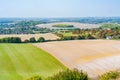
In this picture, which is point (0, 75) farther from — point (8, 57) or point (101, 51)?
point (101, 51)

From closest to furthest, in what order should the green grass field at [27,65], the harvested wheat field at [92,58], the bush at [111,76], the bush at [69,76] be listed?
the bush at [69,76], the bush at [111,76], the green grass field at [27,65], the harvested wheat field at [92,58]

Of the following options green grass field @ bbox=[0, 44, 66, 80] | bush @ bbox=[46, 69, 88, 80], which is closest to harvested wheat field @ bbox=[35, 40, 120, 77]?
green grass field @ bbox=[0, 44, 66, 80]

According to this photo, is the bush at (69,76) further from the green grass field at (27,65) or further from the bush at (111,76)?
the green grass field at (27,65)

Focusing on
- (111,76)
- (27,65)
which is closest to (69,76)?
(111,76)

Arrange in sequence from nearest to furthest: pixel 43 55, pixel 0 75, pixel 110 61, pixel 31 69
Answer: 1. pixel 0 75
2. pixel 31 69
3. pixel 110 61
4. pixel 43 55

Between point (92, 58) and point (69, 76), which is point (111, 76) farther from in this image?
point (92, 58)

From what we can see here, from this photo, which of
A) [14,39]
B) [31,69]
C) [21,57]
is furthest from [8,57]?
[14,39]

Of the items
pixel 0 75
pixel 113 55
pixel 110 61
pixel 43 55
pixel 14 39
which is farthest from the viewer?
pixel 14 39

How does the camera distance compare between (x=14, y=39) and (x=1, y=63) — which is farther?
(x=14, y=39)

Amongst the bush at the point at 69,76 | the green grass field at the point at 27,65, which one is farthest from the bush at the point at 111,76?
the green grass field at the point at 27,65
